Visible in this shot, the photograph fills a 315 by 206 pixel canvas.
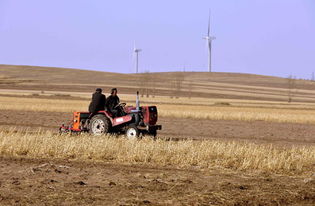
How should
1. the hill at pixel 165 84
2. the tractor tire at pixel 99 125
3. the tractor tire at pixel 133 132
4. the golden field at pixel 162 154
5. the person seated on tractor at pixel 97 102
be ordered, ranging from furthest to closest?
the hill at pixel 165 84 → the person seated on tractor at pixel 97 102 → the tractor tire at pixel 99 125 → the tractor tire at pixel 133 132 → the golden field at pixel 162 154

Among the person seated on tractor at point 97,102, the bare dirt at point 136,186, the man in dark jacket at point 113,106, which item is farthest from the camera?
the man in dark jacket at point 113,106

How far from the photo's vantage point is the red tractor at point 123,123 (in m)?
19.8

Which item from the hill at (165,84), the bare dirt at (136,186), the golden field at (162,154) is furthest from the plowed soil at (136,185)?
the hill at (165,84)

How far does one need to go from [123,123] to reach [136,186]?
28.8ft

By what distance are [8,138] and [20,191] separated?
6.48 meters

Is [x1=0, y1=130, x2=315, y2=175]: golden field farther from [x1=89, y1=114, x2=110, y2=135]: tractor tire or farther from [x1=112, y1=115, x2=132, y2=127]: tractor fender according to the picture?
[x1=112, y1=115, x2=132, y2=127]: tractor fender

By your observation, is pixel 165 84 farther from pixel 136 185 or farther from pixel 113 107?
pixel 136 185

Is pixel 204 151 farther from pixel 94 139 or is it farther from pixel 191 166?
pixel 94 139

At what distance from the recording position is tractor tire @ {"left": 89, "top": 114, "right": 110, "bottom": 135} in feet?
64.8

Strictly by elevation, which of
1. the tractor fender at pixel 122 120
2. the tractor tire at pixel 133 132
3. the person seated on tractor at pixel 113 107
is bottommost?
the tractor tire at pixel 133 132

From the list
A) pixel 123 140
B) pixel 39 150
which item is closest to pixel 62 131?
pixel 123 140

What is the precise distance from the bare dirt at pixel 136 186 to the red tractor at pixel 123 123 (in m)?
5.84

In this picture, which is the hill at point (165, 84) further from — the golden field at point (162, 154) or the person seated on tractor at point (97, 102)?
the golden field at point (162, 154)

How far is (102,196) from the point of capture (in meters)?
10.3
